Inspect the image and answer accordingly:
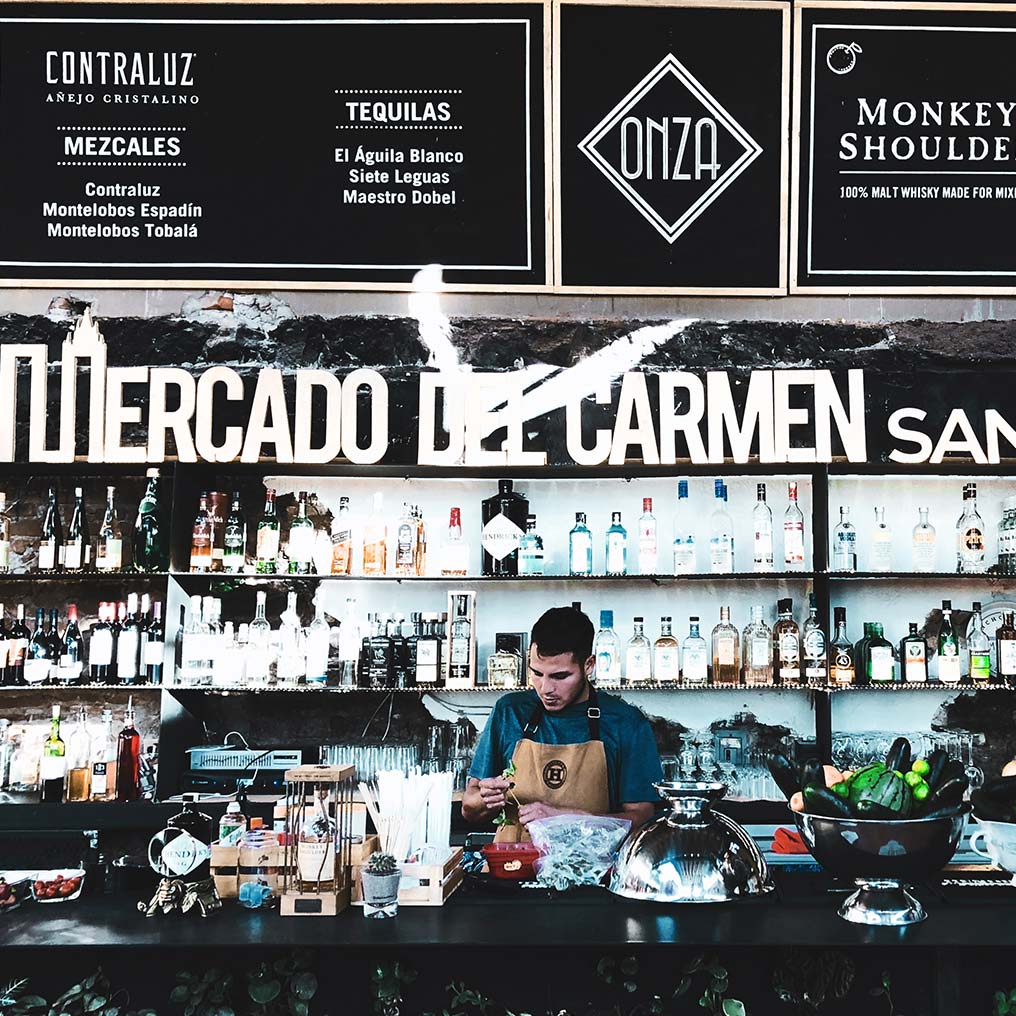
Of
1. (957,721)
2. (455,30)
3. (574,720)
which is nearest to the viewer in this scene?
(574,720)

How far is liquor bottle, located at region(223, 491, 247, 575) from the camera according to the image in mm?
4230

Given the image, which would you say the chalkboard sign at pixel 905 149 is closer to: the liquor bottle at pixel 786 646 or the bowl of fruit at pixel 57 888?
the liquor bottle at pixel 786 646

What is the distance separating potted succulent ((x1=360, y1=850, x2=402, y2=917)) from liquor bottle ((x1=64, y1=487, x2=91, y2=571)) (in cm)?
Result: 255

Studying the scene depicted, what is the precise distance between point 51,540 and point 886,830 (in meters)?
3.45

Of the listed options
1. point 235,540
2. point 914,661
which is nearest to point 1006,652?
point 914,661

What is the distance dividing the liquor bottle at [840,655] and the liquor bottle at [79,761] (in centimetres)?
289

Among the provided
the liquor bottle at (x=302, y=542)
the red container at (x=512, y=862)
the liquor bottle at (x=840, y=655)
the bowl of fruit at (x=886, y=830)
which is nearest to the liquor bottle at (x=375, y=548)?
the liquor bottle at (x=302, y=542)

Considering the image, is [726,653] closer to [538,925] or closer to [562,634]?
[562,634]

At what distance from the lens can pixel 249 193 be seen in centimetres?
408

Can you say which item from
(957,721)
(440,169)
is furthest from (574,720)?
(440,169)

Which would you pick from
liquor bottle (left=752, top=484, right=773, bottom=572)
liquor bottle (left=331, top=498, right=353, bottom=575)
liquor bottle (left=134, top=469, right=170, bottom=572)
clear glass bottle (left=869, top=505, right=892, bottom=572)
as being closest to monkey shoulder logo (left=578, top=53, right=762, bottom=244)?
liquor bottle (left=752, top=484, right=773, bottom=572)

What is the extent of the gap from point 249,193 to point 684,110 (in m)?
1.65

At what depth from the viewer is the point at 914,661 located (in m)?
4.21

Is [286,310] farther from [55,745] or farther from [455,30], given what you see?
[55,745]
